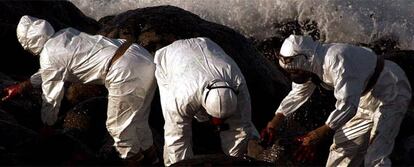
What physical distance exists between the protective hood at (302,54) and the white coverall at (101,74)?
1.76m

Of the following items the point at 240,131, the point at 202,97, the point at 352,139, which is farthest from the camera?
the point at 352,139

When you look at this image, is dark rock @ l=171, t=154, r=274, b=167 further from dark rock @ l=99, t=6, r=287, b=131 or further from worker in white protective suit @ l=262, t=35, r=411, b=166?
dark rock @ l=99, t=6, r=287, b=131

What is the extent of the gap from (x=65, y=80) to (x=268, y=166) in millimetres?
3078

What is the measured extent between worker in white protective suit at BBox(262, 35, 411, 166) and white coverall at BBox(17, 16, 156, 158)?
5.52ft

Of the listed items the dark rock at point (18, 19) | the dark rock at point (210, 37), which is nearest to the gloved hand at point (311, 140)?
the dark rock at point (210, 37)

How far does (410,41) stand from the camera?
21641 millimetres

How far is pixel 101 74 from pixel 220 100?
211cm

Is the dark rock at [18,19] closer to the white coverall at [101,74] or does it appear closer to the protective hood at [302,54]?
the white coverall at [101,74]

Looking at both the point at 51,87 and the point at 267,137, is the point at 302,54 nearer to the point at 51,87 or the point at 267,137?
→ the point at 267,137

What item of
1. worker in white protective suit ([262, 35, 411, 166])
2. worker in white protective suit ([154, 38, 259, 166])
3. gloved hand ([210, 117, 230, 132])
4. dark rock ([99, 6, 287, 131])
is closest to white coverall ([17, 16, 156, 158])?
worker in white protective suit ([154, 38, 259, 166])

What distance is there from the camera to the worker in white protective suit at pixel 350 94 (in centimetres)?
932

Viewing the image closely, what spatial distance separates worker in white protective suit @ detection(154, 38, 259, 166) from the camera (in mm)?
9148

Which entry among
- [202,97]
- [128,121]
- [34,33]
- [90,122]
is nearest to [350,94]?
[202,97]

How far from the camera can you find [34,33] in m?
10.6
